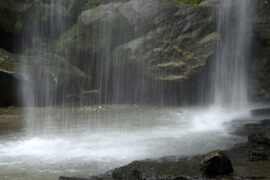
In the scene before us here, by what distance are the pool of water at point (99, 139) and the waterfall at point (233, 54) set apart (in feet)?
7.45

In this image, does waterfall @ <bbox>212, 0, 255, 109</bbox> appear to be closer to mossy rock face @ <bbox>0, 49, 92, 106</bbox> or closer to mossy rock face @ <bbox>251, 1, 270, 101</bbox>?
mossy rock face @ <bbox>251, 1, 270, 101</bbox>

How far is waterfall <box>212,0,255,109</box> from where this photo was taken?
42.1ft

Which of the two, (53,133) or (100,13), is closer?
(53,133)

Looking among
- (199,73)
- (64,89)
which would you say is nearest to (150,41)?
(199,73)

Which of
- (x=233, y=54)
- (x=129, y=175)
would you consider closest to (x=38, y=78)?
→ (x=233, y=54)

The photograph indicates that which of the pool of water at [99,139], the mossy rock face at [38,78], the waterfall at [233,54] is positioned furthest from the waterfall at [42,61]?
the waterfall at [233,54]

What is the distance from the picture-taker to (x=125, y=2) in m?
14.6

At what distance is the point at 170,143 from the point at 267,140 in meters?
2.12

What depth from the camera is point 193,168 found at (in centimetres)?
438

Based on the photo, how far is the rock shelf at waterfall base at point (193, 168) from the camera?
3.97 m

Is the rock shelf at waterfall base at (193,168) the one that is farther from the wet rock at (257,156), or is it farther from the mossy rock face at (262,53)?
the mossy rock face at (262,53)

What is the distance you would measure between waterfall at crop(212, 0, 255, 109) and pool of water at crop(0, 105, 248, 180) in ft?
7.45

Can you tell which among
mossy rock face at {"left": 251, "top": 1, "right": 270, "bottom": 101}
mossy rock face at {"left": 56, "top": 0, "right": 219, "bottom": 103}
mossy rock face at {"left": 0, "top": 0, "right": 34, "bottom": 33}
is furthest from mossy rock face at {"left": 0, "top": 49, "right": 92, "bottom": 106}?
mossy rock face at {"left": 251, "top": 1, "right": 270, "bottom": 101}

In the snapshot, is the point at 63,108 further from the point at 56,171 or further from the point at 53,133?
the point at 56,171
